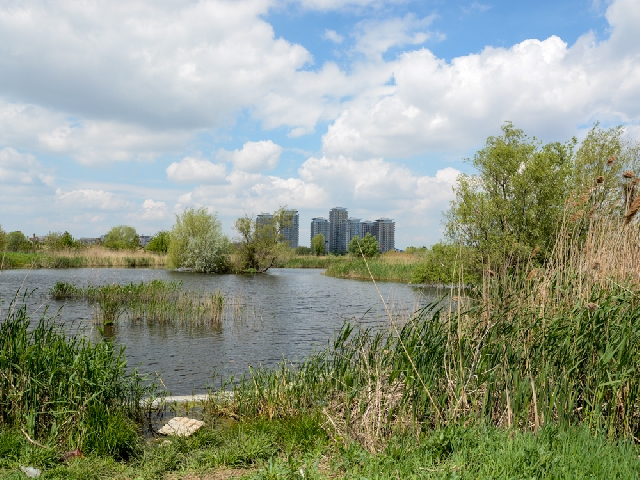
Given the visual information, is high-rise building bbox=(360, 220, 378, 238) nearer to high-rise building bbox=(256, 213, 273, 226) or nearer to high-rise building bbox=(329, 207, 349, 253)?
high-rise building bbox=(329, 207, 349, 253)

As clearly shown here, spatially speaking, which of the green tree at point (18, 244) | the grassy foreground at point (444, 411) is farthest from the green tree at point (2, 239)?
the grassy foreground at point (444, 411)

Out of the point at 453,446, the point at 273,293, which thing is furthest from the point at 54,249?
the point at 453,446

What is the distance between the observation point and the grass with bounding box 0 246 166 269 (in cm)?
→ 4234

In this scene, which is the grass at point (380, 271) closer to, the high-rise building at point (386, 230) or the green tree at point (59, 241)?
the green tree at point (59, 241)

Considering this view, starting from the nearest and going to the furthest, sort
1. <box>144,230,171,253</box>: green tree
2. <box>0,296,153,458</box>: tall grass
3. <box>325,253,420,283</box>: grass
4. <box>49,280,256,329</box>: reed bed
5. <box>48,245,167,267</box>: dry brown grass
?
<box>0,296,153,458</box>: tall grass, <box>49,280,256,329</box>: reed bed, <box>325,253,420,283</box>: grass, <box>48,245,167,267</box>: dry brown grass, <box>144,230,171,253</box>: green tree

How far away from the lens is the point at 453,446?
12.9 ft

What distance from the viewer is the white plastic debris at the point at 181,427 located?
18.4 ft

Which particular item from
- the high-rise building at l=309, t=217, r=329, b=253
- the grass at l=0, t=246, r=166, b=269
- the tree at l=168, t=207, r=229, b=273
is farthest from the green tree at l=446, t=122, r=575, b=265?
the high-rise building at l=309, t=217, r=329, b=253

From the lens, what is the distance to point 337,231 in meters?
146

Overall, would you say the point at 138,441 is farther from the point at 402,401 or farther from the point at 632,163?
the point at 632,163

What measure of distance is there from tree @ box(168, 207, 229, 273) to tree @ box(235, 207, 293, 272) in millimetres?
1683

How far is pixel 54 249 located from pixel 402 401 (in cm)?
5190

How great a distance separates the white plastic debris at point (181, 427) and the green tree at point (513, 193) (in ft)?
51.9

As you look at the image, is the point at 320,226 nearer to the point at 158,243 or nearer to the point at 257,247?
the point at 158,243
